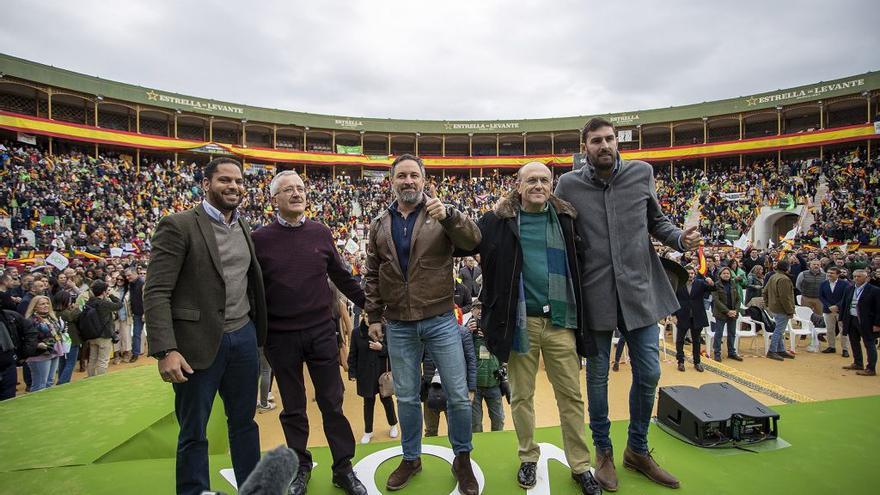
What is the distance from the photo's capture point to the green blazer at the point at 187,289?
2.11m

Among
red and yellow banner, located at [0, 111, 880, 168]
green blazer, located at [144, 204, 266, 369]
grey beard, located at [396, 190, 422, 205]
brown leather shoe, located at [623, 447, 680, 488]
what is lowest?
brown leather shoe, located at [623, 447, 680, 488]

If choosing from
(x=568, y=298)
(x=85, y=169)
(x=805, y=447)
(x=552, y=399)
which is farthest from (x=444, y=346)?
(x=85, y=169)

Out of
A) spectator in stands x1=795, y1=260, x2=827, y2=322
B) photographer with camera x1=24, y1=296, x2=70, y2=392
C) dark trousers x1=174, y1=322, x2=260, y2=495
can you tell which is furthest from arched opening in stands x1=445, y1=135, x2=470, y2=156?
dark trousers x1=174, y1=322, x2=260, y2=495

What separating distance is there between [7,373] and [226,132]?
3287 centimetres

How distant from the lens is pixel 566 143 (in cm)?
3769

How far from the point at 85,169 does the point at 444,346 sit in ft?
86.1

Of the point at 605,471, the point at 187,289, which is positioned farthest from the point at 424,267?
the point at 605,471

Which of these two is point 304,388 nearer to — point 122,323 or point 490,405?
point 490,405

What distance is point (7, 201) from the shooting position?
15.8m

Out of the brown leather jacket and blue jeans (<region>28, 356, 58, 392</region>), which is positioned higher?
the brown leather jacket

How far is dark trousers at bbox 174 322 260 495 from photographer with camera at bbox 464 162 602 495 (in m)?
1.37

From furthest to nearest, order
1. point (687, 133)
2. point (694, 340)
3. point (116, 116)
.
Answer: point (687, 133), point (116, 116), point (694, 340)

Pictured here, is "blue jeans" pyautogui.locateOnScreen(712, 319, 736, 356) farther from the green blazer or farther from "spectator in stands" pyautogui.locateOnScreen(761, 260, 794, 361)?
the green blazer

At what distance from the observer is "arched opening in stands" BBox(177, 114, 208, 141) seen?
30.7 metres
